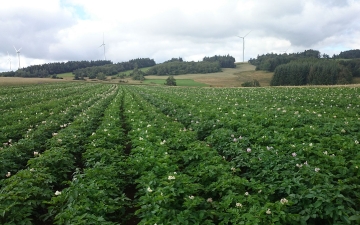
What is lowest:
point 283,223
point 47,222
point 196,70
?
point 47,222

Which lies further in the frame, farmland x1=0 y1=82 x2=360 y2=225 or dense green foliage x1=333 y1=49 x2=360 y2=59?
dense green foliage x1=333 y1=49 x2=360 y2=59

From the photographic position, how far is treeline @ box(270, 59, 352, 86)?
254 feet

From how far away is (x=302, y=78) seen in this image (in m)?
85.4

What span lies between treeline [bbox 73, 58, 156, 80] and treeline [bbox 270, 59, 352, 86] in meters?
88.6

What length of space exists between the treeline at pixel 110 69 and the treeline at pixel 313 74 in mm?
Result: 88602

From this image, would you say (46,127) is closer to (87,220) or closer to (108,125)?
(108,125)

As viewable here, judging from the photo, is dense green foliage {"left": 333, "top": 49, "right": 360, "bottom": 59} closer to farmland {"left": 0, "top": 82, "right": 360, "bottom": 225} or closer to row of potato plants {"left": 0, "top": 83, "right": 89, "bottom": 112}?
row of potato plants {"left": 0, "top": 83, "right": 89, "bottom": 112}

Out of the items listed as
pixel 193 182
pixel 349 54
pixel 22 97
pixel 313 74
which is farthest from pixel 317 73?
pixel 193 182

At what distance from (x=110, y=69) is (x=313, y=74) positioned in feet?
349

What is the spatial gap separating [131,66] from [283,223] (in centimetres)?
17255

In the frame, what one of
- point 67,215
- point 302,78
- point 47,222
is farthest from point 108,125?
point 302,78

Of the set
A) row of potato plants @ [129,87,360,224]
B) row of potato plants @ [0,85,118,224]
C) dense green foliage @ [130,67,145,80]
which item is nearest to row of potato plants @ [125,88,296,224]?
row of potato plants @ [129,87,360,224]

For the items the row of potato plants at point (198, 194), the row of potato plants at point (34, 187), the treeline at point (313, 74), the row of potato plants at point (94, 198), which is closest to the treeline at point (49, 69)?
the treeline at point (313, 74)

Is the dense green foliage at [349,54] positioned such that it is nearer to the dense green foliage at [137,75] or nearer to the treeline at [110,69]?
the dense green foliage at [137,75]
